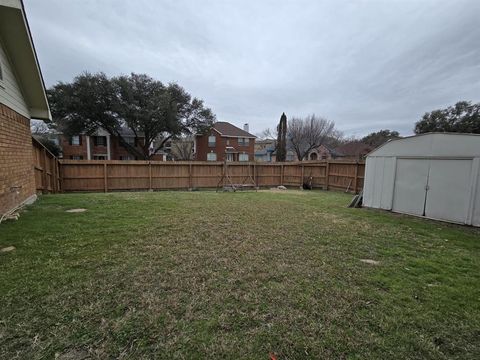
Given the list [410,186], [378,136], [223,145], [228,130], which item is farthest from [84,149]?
[378,136]

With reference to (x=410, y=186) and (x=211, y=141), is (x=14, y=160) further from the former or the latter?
(x=211, y=141)

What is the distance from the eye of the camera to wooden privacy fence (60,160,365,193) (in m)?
12.3

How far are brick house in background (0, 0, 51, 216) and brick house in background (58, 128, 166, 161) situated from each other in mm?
21512

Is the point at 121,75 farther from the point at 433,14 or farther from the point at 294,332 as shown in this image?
the point at 294,332

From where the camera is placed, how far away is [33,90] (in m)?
6.52

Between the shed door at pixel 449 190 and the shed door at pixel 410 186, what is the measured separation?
0.16 metres

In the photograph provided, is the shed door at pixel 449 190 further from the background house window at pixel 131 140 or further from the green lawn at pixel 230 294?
the background house window at pixel 131 140

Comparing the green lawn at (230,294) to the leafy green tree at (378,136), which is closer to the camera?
the green lawn at (230,294)

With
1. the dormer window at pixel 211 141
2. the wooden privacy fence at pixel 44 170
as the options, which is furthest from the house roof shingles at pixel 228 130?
the wooden privacy fence at pixel 44 170

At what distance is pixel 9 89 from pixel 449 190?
1201 centimetres

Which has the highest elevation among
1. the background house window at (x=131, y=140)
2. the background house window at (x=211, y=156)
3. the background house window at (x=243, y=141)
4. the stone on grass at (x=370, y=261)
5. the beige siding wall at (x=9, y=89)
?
the background house window at (x=243, y=141)

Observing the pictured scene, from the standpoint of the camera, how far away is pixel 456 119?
23172mm

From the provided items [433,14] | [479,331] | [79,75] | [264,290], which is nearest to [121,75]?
[79,75]

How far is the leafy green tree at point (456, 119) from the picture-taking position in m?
21.9
